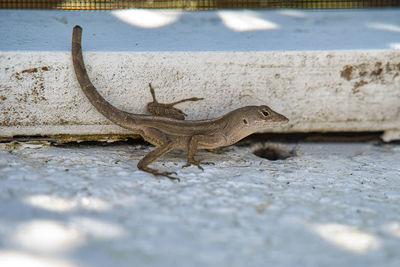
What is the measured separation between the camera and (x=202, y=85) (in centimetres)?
231

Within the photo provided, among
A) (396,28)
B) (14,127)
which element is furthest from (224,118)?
(396,28)

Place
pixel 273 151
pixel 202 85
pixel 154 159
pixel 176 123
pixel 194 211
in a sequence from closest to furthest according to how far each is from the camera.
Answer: pixel 194 211 < pixel 154 159 < pixel 176 123 < pixel 202 85 < pixel 273 151

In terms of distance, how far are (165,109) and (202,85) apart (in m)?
0.28

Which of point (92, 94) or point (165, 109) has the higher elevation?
point (92, 94)

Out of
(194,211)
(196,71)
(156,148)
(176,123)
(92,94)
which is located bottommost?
(194,211)

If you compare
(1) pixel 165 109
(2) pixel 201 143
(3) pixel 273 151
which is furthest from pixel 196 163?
(3) pixel 273 151

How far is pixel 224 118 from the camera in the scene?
2252 millimetres

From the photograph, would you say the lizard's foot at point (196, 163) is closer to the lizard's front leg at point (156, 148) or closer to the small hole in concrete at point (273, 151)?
the lizard's front leg at point (156, 148)

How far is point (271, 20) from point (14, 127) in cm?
201

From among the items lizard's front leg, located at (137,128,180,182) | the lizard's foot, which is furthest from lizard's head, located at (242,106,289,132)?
lizard's front leg, located at (137,128,180,182)

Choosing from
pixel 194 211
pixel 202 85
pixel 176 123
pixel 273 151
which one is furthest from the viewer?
pixel 273 151

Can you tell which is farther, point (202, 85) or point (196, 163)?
point (202, 85)

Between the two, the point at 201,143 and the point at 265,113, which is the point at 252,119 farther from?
the point at 201,143

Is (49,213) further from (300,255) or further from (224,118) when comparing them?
(224,118)
